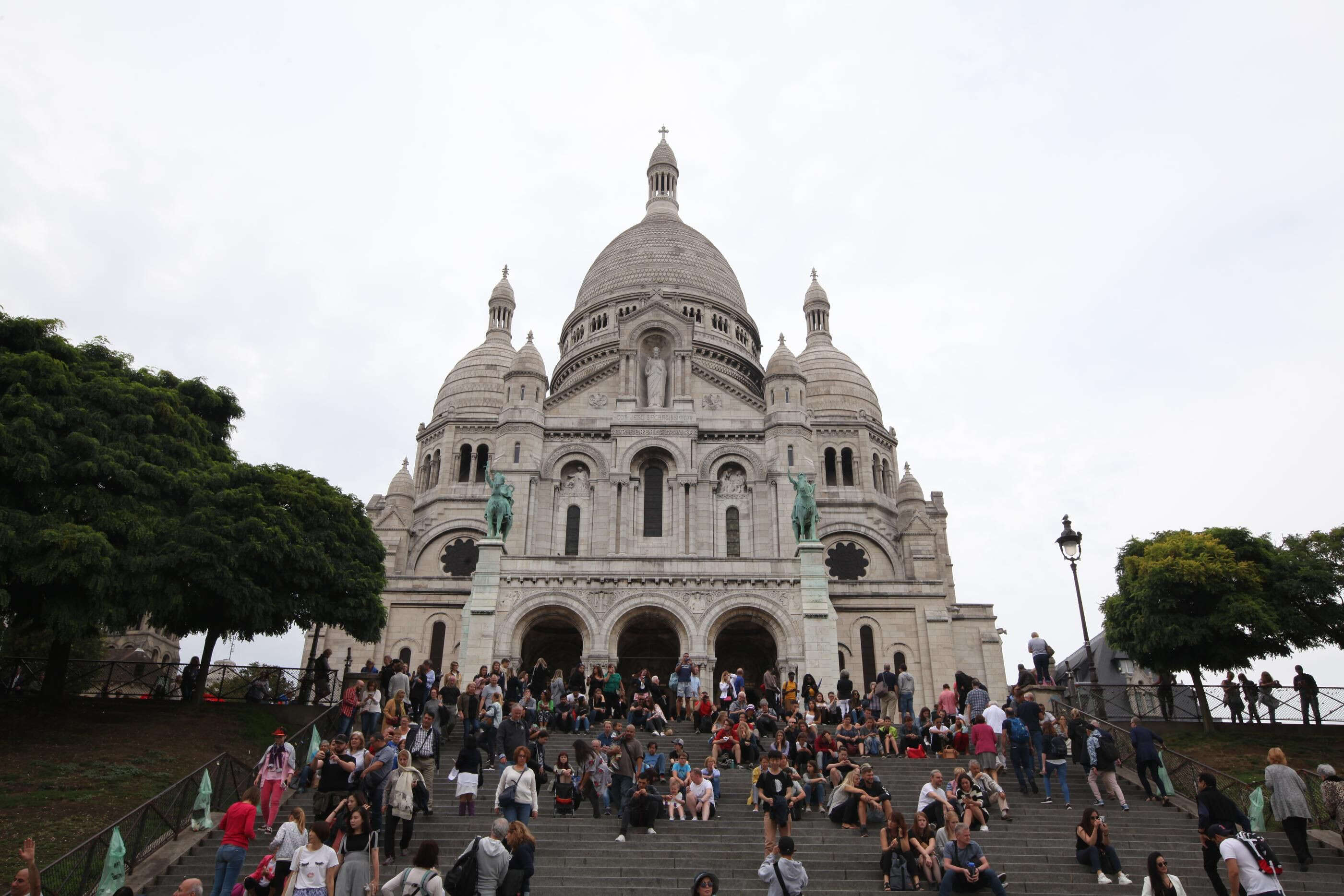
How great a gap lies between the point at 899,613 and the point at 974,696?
55.9 ft

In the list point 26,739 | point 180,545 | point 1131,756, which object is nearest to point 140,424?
point 180,545

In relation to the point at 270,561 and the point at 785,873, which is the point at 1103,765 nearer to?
the point at 785,873

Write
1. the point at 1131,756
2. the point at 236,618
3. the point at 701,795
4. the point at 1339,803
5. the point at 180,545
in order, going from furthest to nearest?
1. the point at 236,618
2. the point at 180,545
3. the point at 1131,756
4. the point at 701,795
5. the point at 1339,803

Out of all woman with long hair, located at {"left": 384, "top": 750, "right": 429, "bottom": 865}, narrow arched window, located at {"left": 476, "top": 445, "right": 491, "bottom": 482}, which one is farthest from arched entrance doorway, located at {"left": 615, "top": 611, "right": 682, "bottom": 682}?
woman with long hair, located at {"left": 384, "top": 750, "right": 429, "bottom": 865}

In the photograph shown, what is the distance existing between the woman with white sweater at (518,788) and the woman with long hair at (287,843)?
2787 mm

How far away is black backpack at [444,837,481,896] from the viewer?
34.9 feet

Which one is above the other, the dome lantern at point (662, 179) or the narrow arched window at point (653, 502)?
the dome lantern at point (662, 179)

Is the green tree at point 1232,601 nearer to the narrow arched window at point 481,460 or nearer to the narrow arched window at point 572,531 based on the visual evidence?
the narrow arched window at point 572,531

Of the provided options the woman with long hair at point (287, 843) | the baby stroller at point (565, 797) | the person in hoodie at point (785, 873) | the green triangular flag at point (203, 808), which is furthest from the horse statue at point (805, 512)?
the woman with long hair at point (287, 843)

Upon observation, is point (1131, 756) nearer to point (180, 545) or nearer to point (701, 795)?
point (701, 795)

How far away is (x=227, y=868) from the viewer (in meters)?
11.9

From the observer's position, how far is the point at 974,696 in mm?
20828

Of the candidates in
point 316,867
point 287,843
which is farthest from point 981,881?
point 287,843

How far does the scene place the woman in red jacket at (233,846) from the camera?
11875mm
